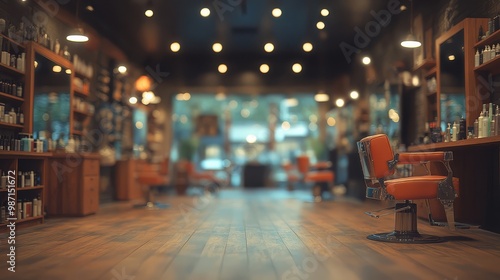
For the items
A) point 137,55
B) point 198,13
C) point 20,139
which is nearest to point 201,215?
point 20,139

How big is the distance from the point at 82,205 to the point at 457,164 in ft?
14.8

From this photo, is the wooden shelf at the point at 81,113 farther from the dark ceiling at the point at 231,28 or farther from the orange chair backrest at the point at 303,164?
the orange chair backrest at the point at 303,164

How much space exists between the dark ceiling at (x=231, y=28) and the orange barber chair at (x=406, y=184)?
4598mm

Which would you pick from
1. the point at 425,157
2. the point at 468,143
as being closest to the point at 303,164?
the point at 468,143

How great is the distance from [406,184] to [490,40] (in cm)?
179

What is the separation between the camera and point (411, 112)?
871 cm

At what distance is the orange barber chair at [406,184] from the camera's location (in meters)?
4.69

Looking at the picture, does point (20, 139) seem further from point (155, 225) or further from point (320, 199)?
point (320, 199)

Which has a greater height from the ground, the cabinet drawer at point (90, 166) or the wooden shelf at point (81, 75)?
→ the wooden shelf at point (81, 75)

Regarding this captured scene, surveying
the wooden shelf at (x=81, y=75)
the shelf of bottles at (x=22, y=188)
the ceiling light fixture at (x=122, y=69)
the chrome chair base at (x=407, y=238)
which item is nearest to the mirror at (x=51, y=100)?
the shelf of bottles at (x=22, y=188)

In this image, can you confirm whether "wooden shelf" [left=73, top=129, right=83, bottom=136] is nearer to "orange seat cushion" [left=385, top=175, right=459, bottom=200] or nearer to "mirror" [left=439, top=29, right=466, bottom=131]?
"mirror" [left=439, top=29, right=466, bottom=131]

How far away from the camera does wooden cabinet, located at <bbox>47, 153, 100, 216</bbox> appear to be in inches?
288

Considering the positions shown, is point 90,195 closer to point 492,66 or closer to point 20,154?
point 20,154

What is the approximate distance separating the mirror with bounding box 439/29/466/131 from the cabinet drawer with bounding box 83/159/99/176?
447 centimetres
